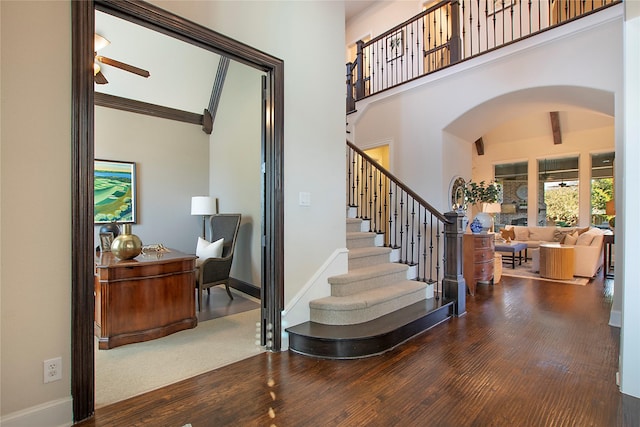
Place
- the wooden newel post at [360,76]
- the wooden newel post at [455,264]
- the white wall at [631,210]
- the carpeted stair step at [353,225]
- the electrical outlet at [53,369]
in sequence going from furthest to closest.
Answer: the wooden newel post at [360,76]
the carpeted stair step at [353,225]
the wooden newel post at [455,264]
the white wall at [631,210]
the electrical outlet at [53,369]

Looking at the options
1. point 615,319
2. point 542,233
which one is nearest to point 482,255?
point 615,319

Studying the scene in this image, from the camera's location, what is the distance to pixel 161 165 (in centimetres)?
522

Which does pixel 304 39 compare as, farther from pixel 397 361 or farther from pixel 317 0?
pixel 397 361

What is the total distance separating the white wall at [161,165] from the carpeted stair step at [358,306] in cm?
352

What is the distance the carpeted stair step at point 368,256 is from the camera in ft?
11.6

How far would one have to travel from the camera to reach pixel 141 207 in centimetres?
504

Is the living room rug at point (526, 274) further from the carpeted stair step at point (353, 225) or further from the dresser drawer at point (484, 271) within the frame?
the carpeted stair step at point (353, 225)

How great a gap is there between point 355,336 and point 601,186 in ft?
26.8

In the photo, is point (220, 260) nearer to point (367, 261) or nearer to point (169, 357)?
point (169, 357)

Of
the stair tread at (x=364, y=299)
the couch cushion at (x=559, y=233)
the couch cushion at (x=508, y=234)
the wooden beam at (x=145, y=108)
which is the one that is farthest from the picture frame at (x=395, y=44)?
the couch cushion at (x=559, y=233)

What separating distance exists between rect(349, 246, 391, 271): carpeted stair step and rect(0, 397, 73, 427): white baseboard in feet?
8.32

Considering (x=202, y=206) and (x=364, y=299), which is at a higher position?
(x=202, y=206)

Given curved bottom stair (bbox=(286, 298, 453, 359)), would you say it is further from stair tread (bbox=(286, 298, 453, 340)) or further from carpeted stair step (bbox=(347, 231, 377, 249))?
carpeted stair step (bbox=(347, 231, 377, 249))

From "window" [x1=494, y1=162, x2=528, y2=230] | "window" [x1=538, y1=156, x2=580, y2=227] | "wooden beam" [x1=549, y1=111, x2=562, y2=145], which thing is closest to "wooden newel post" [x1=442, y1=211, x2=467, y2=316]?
"wooden beam" [x1=549, y1=111, x2=562, y2=145]
